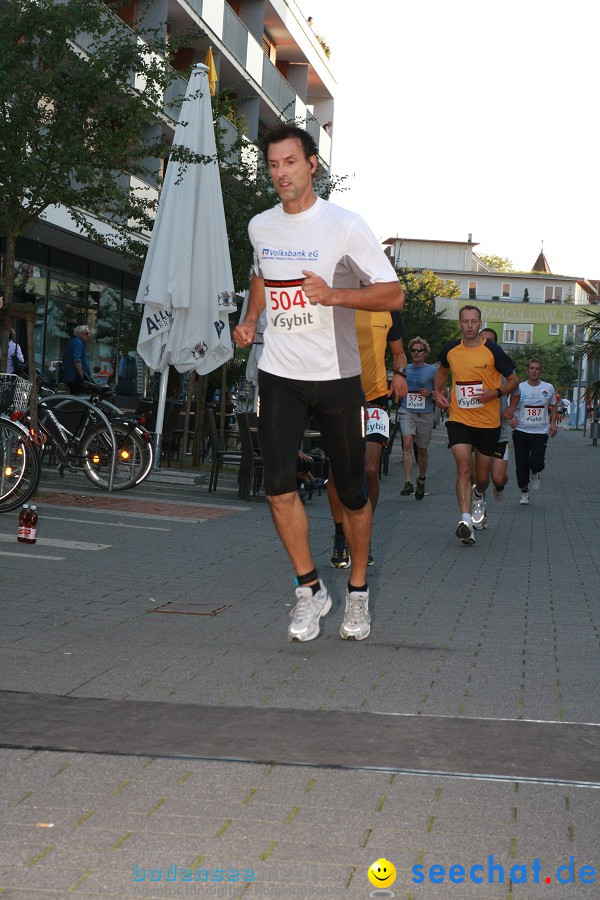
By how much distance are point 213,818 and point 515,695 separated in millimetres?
2060

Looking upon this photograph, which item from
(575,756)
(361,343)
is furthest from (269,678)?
(361,343)

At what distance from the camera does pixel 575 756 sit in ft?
14.0

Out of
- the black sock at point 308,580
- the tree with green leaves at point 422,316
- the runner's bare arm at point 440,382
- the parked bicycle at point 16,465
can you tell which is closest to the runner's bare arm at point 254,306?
the black sock at point 308,580

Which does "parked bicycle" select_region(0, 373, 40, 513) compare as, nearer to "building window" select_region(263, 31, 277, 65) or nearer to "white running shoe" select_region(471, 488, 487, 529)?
"white running shoe" select_region(471, 488, 487, 529)

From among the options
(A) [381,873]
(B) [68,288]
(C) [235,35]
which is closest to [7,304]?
(A) [381,873]

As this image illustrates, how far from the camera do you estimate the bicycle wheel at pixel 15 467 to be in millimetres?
10703

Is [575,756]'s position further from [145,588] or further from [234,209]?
[234,209]

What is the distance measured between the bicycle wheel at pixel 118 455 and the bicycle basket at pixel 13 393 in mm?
Answer: 2669

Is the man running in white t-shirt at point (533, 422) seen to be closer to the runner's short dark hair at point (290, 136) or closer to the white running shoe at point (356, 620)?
the white running shoe at point (356, 620)

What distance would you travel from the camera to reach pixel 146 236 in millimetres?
23969

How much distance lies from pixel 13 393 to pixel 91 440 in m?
2.95

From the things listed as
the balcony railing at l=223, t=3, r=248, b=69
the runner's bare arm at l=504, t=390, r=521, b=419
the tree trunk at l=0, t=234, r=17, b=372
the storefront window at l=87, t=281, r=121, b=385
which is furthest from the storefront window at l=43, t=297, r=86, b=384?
the runner's bare arm at l=504, t=390, r=521, b=419

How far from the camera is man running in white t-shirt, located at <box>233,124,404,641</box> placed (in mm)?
6094

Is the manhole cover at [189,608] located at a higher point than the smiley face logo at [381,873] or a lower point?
lower
